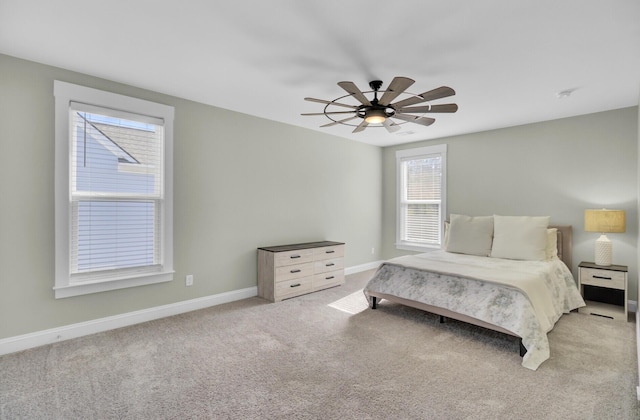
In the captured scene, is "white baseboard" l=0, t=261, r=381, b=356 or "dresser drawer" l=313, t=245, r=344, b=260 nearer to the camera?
"white baseboard" l=0, t=261, r=381, b=356

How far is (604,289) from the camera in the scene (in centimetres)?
386

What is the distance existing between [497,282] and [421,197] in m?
3.03

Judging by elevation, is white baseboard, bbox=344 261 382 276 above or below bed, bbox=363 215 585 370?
below

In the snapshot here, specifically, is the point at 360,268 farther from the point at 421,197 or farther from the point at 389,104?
the point at 389,104

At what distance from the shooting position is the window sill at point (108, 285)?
284cm

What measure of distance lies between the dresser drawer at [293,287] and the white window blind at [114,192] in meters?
1.44

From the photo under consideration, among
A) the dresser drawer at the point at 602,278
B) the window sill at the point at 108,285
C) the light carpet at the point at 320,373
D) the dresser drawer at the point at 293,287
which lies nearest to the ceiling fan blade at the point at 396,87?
the light carpet at the point at 320,373

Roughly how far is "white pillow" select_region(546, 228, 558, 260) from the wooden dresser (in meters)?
2.66

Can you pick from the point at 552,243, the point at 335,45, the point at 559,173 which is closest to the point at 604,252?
the point at 552,243

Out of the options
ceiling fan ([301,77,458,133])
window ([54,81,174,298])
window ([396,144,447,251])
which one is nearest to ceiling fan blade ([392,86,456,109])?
ceiling fan ([301,77,458,133])

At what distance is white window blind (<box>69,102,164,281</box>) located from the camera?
2939 mm

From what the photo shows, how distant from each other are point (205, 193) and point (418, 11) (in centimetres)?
287

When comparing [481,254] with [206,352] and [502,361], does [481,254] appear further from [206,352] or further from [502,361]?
[206,352]

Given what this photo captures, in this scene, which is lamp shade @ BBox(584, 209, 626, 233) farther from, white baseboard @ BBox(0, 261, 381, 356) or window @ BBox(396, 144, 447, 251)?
white baseboard @ BBox(0, 261, 381, 356)
